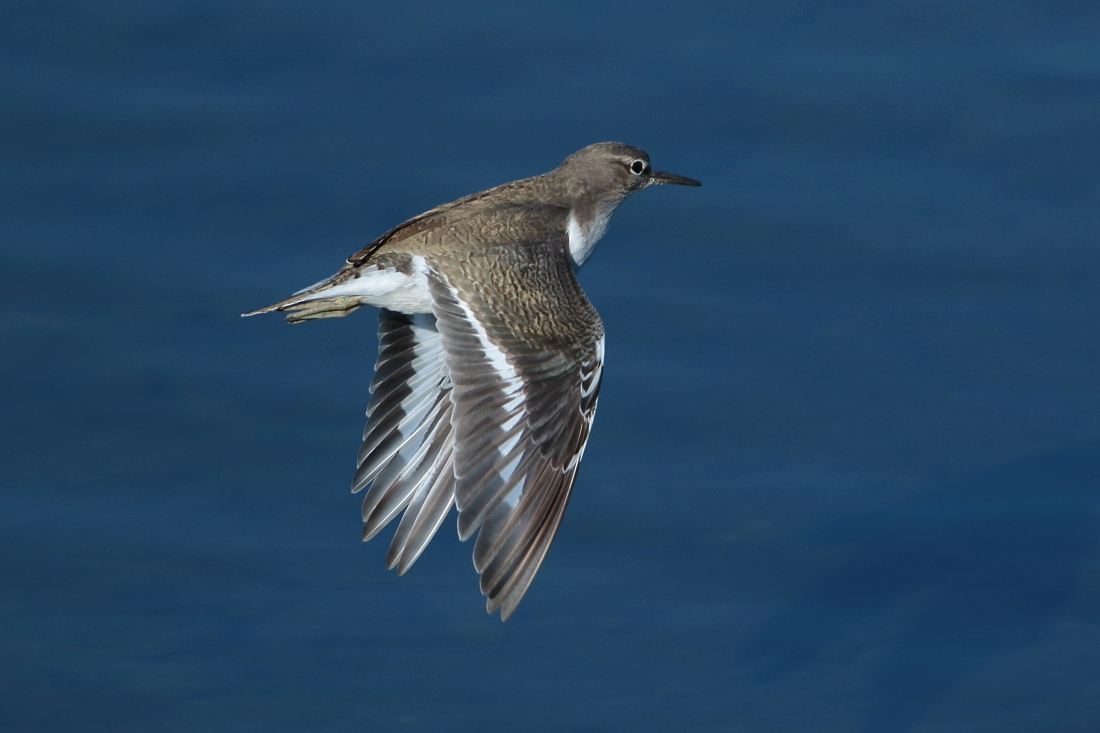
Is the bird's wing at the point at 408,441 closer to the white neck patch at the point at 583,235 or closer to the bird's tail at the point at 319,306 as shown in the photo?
the bird's tail at the point at 319,306

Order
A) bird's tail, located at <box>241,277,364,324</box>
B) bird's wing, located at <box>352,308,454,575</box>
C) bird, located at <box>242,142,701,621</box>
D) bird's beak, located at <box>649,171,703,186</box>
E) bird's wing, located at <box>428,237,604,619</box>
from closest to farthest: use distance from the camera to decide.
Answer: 1. bird's wing, located at <box>428,237,604,619</box>
2. bird, located at <box>242,142,701,621</box>
3. bird's tail, located at <box>241,277,364,324</box>
4. bird's wing, located at <box>352,308,454,575</box>
5. bird's beak, located at <box>649,171,703,186</box>

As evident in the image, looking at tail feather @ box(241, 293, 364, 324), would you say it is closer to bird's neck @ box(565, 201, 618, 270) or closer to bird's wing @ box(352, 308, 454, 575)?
bird's wing @ box(352, 308, 454, 575)

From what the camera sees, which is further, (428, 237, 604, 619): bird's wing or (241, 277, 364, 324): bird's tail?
(241, 277, 364, 324): bird's tail

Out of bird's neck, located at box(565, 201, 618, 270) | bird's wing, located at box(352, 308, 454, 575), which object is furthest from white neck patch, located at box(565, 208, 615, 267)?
bird's wing, located at box(352, 308, 454, 575)

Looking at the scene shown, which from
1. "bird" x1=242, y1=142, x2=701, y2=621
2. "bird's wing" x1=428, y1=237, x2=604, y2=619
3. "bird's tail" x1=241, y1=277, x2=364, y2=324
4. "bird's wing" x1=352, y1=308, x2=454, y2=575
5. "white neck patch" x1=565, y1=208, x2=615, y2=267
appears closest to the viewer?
"bird's wing" x1=428, y1=237, x2=604, y2=619

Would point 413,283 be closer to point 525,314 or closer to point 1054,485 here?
point 525,314

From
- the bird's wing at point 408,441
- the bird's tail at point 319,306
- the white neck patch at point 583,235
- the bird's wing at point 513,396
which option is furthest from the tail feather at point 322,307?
the white neck patch at point 583,235

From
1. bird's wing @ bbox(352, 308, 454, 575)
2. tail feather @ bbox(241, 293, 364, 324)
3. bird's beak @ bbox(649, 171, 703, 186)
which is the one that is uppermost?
bird's beak @ bbox(649, 171, 703, 186)

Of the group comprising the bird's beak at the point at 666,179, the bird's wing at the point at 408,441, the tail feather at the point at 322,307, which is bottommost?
the bird's wing at the point at 408,441

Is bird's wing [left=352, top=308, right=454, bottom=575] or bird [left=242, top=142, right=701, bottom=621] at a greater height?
bird [left=242, top=142, right=701, bottom=621]
